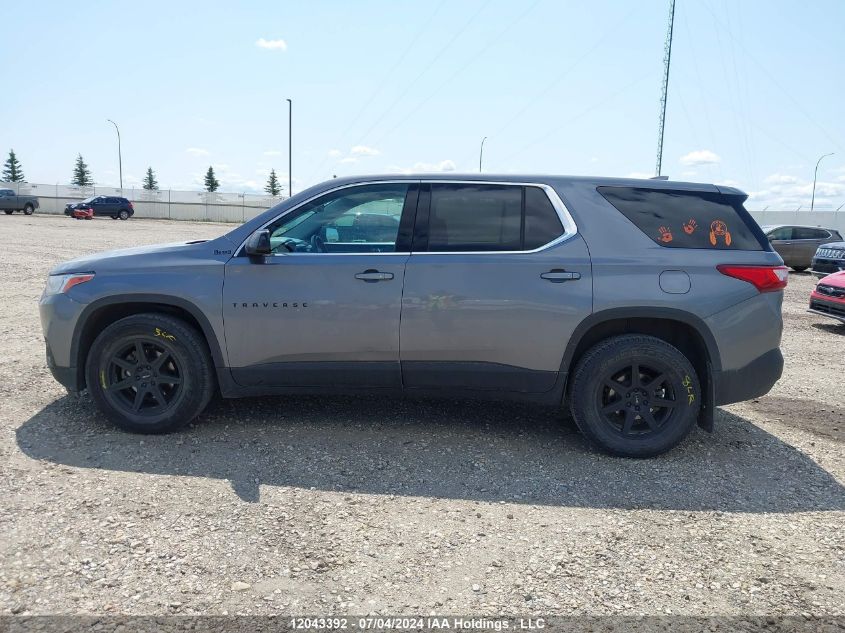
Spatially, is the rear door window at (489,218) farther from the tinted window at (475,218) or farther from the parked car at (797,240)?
the parked car at (797,240)

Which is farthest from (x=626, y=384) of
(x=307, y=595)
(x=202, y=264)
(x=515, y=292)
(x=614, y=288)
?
(x=202, y=264)

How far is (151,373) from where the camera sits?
4535 mm

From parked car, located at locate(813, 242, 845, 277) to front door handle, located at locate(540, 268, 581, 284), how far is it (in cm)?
1239

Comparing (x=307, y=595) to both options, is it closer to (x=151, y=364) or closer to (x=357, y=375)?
(x=357, y=375)

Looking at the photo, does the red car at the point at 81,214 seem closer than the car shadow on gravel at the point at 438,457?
No

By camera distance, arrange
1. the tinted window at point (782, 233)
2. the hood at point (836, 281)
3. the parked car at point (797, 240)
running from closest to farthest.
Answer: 1. the hood at point (836, 281)
2. the parked car at point (797, 240)
3. the tinted window at point (782, 233)

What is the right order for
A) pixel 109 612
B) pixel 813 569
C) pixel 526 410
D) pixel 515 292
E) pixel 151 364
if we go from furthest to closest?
pixel 526 410, pixel 151 364, pixel 515 292, pixel 813 569, pixel 109 612

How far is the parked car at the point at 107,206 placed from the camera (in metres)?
44.9

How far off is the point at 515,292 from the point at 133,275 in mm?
2573

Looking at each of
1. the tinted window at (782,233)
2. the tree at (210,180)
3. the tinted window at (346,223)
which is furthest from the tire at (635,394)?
the tree at (210,180)

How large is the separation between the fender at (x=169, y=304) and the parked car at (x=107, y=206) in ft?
149

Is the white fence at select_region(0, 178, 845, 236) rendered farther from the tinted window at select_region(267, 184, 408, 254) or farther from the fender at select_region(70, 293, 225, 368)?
the tinted window at select_region(267, 184, 408, 254)

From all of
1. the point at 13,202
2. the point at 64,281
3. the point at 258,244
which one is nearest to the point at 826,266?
the point at 258,244

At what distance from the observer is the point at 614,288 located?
13.9 ft
